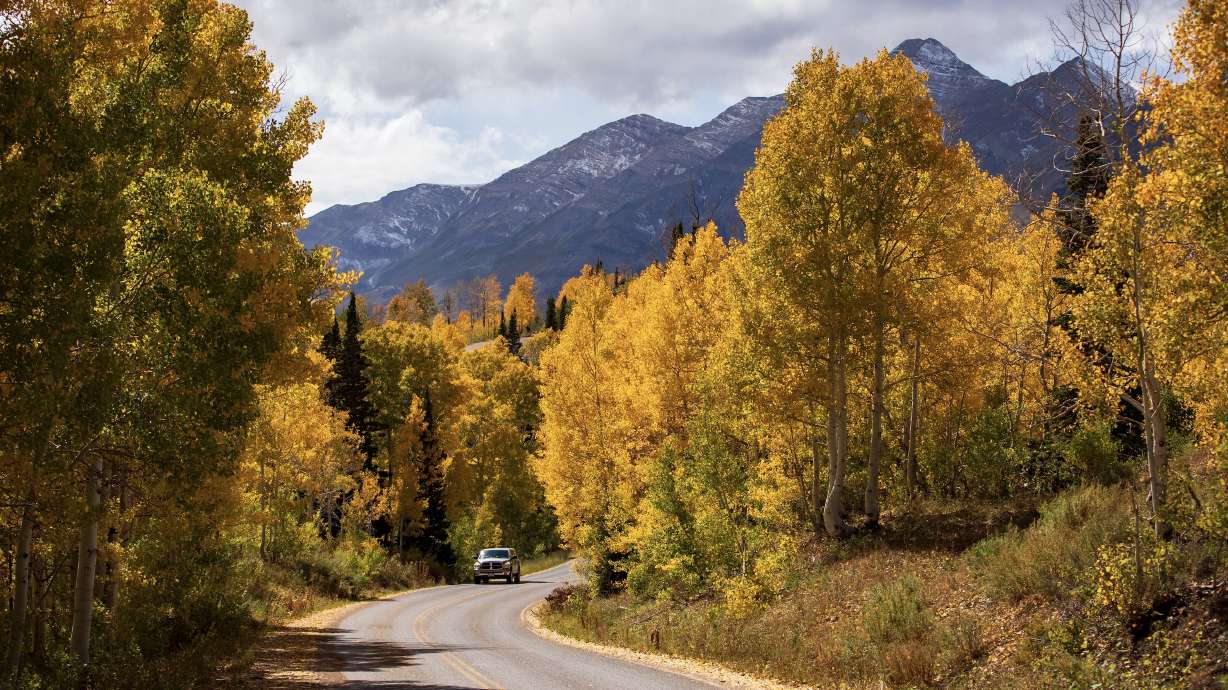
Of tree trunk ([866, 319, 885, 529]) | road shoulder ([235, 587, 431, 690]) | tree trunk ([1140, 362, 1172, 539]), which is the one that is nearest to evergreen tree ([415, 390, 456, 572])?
road shoulder ([235, 587, 431, 690])

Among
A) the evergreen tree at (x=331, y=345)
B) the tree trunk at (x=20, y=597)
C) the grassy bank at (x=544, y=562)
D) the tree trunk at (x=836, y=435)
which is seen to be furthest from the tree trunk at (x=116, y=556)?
the grassy bank at (x=544, y=562)

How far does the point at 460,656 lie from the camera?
17.5 m

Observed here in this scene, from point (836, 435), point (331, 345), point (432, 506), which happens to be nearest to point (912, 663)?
point (836, 435)

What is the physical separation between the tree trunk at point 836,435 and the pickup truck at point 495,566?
2812 cm

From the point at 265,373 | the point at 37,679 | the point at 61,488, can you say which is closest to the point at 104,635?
the point at 37,679

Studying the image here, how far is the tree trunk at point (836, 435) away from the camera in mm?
20062

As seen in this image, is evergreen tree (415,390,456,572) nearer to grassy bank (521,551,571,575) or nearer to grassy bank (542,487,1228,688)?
grassy bank (521,551,571,575)

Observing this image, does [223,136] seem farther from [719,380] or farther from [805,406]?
[805,406]

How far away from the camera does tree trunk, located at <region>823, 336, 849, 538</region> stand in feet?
65.8

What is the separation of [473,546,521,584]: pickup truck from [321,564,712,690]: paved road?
13.7 meters

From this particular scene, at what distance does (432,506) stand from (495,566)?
8121 millimetres

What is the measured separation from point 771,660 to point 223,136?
44.0 ft

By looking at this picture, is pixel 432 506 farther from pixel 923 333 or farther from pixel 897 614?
pixel 897 614

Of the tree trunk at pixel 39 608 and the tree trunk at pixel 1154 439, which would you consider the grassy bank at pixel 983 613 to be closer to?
the tree trunk at pixel 1154 439
